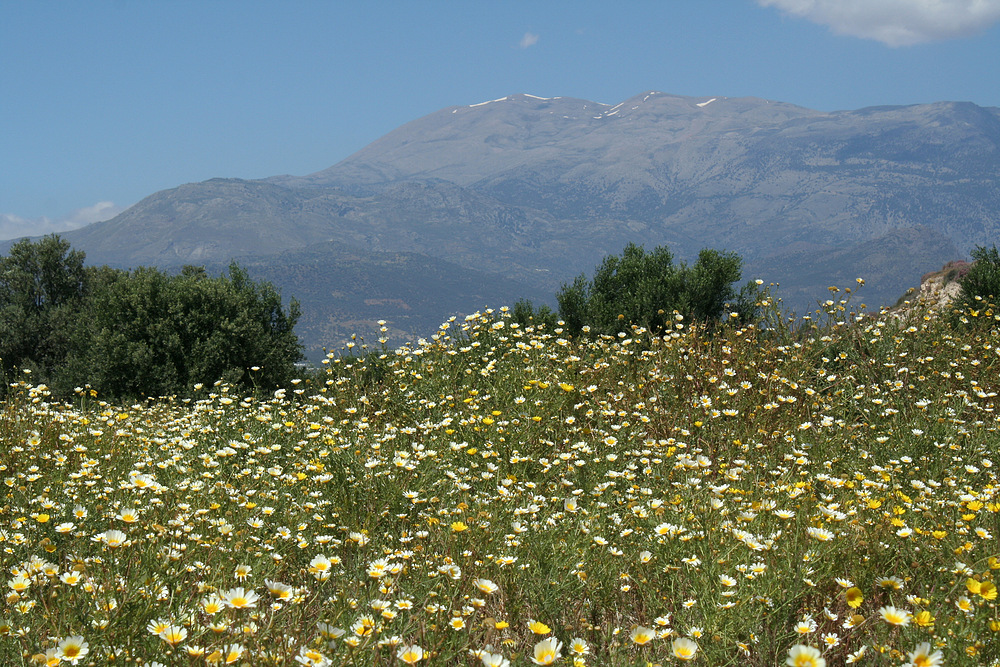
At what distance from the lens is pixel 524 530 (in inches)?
150

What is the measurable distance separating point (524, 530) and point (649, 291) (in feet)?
51.3

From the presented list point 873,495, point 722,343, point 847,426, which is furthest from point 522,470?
point 722,343

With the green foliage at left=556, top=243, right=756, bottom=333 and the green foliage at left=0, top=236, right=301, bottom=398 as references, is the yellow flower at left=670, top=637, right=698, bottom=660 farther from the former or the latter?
the green foliage at left=556, top=243, right=756, bottom=333

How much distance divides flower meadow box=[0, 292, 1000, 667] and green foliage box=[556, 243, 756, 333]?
10.7 metres

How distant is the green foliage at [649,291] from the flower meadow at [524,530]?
10658 millimetres

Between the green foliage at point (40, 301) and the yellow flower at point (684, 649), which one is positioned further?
the green foliage at point (40, 301)

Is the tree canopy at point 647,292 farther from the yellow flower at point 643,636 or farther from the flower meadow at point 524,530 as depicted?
the yellow flower at point 643,636

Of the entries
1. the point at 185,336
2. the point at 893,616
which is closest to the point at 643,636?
the point at 893,616

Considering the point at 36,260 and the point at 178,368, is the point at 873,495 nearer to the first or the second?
the point at 178,368

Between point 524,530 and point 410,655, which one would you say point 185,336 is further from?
point 410,655

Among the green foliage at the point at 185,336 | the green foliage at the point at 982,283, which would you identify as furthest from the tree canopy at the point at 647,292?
the green foliage at the point at 185,336

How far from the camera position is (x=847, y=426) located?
20.7 ft

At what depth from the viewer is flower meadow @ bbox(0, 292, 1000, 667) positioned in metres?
2.79

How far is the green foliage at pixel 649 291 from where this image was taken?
61.0ft
